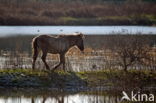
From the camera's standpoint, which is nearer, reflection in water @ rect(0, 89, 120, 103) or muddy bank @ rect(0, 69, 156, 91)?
reflection in water @ rect(0, 89, 120, 103)

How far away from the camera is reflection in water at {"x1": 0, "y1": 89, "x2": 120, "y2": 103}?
14.9m

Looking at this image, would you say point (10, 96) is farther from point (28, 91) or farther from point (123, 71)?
point (123, 71)

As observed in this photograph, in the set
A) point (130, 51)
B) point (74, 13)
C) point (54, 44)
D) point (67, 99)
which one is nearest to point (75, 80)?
point (54, 44)

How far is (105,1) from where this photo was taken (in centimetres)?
5997

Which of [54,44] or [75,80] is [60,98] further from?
[54,44]

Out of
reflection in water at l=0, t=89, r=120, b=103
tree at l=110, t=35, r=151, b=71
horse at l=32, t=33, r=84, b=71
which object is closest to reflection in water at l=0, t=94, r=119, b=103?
reflection in water at l=0, t=89, r=120, b=103

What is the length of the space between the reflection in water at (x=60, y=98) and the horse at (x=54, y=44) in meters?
2.20

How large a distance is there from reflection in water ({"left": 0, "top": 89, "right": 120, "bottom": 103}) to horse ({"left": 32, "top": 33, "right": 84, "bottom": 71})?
2196 millimetres

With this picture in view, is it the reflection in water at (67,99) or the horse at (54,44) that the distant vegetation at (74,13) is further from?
the reflection in water at (67,99)

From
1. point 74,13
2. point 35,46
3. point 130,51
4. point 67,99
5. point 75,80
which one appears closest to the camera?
point 67,99

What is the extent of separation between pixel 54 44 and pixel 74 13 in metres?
33.5

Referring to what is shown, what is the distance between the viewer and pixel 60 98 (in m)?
15.4

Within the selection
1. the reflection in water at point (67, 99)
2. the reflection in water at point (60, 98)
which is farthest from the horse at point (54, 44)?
the reflection in water at point (67, 99)

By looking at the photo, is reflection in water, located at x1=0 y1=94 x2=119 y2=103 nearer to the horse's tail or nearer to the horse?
the horse
